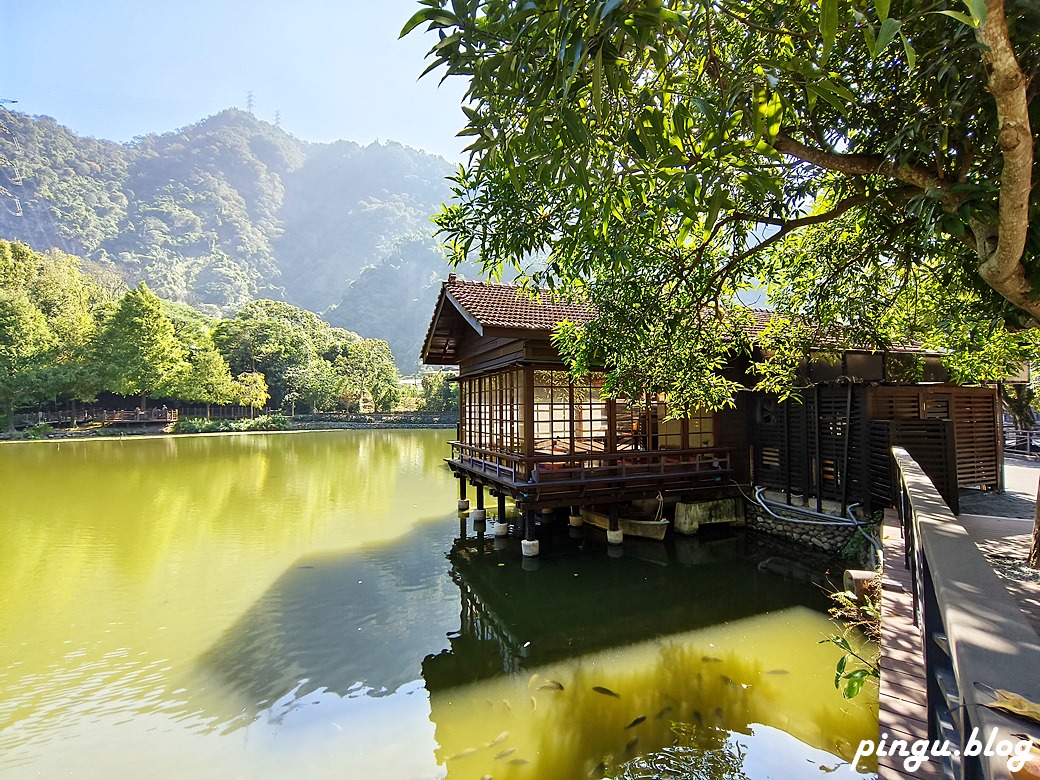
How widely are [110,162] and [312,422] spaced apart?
138594 mm

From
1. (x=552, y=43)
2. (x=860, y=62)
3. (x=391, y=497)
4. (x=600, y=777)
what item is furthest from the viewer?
(x=391, y=497)

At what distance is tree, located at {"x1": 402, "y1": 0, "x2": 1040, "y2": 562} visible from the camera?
167 centimetres

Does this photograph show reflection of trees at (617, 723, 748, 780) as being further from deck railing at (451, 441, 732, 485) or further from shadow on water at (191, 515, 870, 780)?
deck railing at (451, 441, 732, 485)

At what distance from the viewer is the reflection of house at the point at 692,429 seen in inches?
298

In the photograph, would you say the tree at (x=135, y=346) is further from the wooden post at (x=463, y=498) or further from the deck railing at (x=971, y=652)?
the deck railing at (x=971, y=652)

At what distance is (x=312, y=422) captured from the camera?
37.2 metres

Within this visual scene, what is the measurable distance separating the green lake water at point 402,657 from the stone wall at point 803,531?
0.52 m

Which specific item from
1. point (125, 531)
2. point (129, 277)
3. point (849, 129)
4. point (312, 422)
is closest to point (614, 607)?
point (849, 129)

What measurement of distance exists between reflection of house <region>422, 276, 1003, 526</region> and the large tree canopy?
2199 millimetres

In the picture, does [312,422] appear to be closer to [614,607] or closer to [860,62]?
[614,607]

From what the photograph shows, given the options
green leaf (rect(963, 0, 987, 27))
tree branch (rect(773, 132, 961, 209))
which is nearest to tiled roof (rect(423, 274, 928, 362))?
tree branch (rect(773, 132, 961, 209))

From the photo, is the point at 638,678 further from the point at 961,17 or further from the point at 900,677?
the point at 961,17

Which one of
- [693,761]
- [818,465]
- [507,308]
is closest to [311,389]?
[507,308]

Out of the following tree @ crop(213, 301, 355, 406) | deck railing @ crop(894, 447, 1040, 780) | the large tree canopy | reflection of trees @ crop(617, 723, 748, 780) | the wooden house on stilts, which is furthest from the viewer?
tree @ crop(213, 301, 355, 406)
